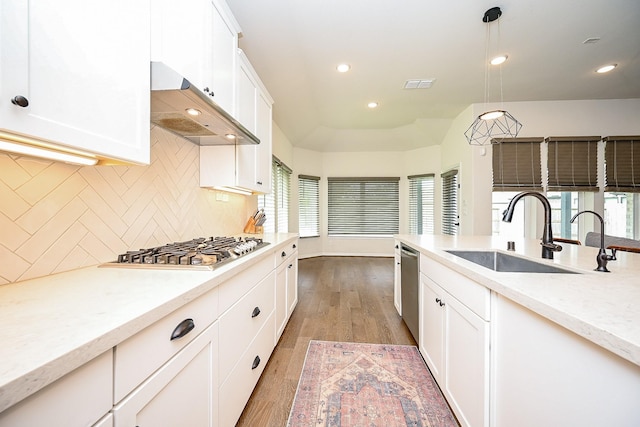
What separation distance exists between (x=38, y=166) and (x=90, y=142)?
1.18ft

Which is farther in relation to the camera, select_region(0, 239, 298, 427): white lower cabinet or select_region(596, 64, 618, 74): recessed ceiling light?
select_region(596, 64, 618, 74): recessed ceiling light

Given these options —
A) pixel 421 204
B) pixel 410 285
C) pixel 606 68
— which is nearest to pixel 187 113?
pixel 410 285

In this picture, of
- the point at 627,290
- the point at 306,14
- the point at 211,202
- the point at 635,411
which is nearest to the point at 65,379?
the point at 635,411

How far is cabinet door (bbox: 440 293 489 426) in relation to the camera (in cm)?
99

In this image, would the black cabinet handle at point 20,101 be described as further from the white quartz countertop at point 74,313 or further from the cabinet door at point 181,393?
the cabinet door at point 181,393

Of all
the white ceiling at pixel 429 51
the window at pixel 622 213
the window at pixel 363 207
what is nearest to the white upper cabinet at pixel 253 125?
the white ceiling at pixel 429 51

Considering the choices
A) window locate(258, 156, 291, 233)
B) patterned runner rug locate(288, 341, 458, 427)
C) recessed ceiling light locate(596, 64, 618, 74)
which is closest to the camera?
patterned runner rug locate(288, 341, 458, 427)

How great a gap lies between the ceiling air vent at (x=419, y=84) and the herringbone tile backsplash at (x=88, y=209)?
3005 mm

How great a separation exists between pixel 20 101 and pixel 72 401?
2.19 feet

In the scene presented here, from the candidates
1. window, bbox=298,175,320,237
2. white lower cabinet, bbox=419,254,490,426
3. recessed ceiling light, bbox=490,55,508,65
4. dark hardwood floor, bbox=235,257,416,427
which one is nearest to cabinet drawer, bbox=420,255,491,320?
white lower cabinet, bbox=419,254,490,426

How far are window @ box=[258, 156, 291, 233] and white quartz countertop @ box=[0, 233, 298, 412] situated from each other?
8.90ft

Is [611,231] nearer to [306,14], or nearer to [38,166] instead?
[306,14]

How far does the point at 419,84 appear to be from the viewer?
3.44m

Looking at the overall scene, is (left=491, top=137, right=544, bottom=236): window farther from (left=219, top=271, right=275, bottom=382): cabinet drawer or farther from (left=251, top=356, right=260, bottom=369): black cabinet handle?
(left=251, top=356, right=260, bottom=369): black cabinet handle
